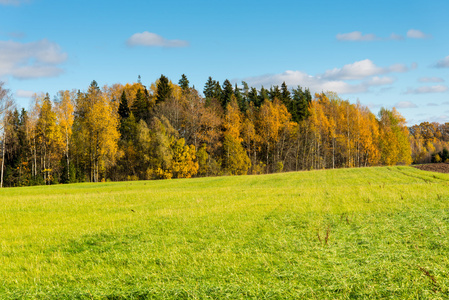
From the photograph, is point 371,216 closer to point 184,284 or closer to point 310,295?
point 310,295

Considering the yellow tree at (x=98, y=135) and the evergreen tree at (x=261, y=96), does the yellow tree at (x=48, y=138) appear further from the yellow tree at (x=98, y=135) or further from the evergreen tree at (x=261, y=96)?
the evergreen tree at (x=261, y=96)

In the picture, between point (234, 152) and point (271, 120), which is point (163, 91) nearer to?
point (234, 152)

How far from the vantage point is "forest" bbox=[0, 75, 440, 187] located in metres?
48.4

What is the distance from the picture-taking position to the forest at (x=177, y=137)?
1907 inches

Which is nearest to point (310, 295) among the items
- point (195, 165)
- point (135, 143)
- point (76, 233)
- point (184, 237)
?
point (184, 237)

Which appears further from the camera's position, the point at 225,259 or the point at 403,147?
the point at 403,147

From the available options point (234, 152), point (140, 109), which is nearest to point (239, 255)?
point (234, 152)

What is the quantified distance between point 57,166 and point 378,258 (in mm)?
57077

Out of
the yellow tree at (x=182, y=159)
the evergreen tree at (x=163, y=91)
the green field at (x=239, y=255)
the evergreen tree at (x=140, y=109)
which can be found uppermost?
the evergreen tree at (x=163, y=91)

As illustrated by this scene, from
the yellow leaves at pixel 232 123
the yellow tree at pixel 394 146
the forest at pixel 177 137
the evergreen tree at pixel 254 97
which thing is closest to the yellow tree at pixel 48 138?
the forest at pixel 177 137

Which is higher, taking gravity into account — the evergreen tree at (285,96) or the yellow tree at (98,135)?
the evergreen tree at (285,96)

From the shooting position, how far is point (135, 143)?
54625 millimetres

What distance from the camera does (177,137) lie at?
5166 cm

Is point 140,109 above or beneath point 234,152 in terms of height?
above
